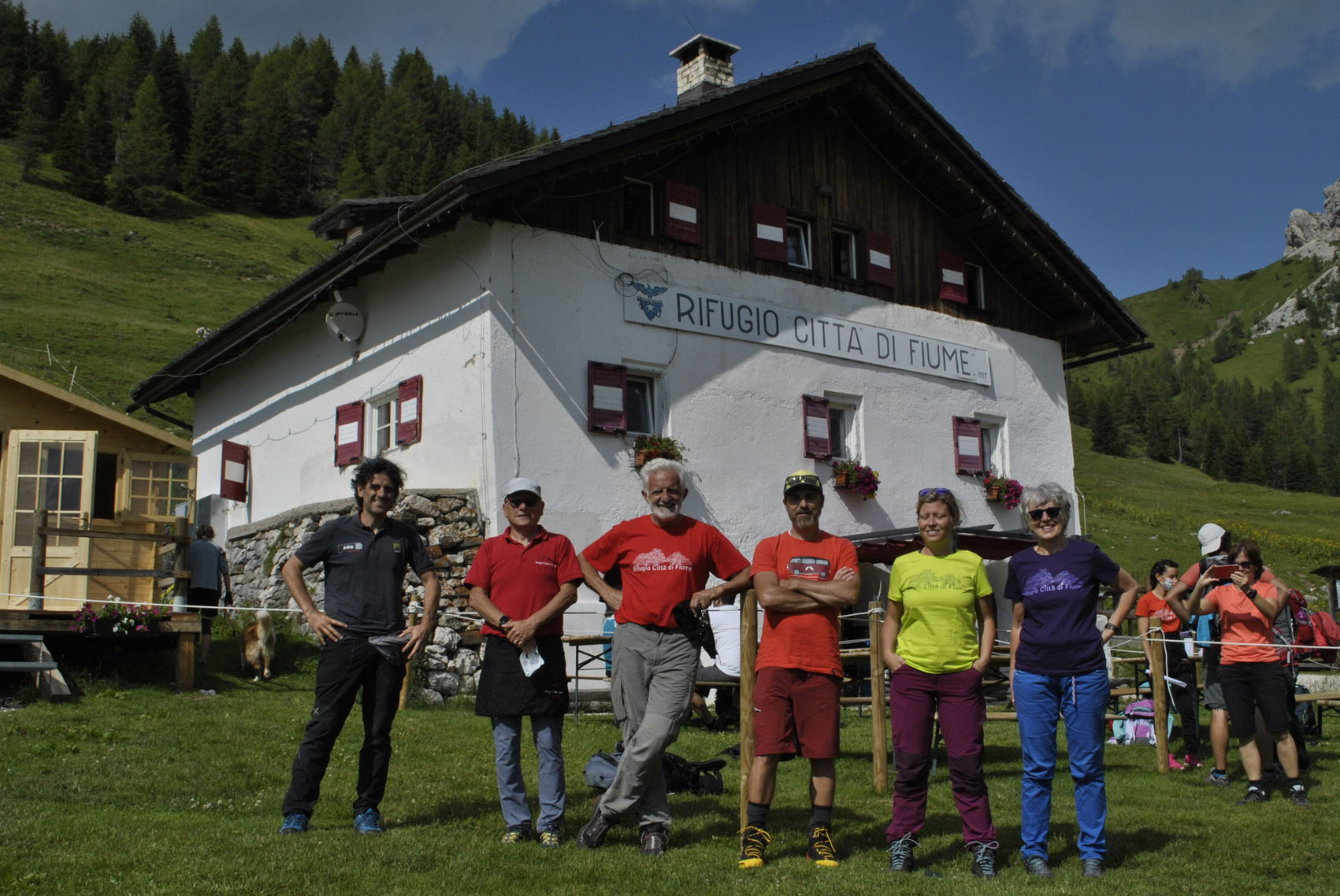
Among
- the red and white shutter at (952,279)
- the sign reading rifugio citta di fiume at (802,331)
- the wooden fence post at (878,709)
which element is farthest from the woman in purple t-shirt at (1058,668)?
the red and white shutter at (952,279)

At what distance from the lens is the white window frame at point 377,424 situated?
51.6 ft

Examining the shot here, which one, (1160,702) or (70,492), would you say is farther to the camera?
(70,492)

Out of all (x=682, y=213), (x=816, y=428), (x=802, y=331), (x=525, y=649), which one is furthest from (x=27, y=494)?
(x=802, y=331)

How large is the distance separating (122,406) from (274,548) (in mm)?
17452

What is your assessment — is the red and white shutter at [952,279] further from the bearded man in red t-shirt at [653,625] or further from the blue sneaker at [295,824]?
the blue sneaker at [295,824]

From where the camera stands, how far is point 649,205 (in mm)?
15984

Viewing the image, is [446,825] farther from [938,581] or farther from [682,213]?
[682,213]

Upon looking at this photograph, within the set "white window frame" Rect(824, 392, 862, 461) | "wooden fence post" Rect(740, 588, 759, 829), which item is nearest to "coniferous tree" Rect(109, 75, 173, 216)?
"white window frame" Rect(824, 392, 862, 461)

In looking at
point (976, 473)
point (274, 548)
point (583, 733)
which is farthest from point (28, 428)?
point (976, 473)

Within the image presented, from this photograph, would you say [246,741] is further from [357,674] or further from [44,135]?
[44,135]

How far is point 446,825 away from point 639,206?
10.9 metres

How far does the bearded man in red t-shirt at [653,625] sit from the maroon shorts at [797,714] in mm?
383

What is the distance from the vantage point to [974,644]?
5613mm

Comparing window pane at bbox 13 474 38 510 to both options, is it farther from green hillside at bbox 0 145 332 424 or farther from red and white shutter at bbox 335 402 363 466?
green hillside at bbox 0 145 332 424
